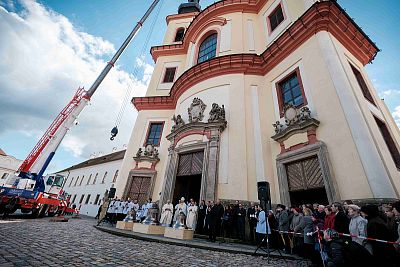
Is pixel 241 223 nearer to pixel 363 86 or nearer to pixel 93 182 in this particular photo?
pixel 363 86

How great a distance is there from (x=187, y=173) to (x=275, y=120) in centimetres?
569

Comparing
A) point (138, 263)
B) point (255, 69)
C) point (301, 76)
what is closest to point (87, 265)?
point (138, 263)

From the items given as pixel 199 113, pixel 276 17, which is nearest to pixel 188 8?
pixel 276 17

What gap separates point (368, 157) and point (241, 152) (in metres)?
4.95

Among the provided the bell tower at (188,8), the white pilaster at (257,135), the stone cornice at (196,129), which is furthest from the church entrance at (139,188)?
the bell tower at (188,8)

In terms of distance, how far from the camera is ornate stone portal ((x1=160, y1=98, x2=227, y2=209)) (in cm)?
1024

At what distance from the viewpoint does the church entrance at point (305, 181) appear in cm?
791

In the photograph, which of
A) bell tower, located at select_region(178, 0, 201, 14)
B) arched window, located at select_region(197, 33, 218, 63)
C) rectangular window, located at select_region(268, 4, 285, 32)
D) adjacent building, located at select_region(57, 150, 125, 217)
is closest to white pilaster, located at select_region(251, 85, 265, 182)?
rectangular window, located at select_region(268, 4, 285, 32)

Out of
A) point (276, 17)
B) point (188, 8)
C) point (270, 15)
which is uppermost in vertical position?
point (188, 8)

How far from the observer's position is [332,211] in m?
4.96

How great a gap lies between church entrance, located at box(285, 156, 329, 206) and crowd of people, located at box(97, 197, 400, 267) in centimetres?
101

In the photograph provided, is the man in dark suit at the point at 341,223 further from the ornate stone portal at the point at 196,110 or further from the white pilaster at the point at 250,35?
the white pilaster at the point at 250,35

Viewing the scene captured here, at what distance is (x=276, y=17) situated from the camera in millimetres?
13750

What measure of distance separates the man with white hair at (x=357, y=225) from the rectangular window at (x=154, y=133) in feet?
42.8
